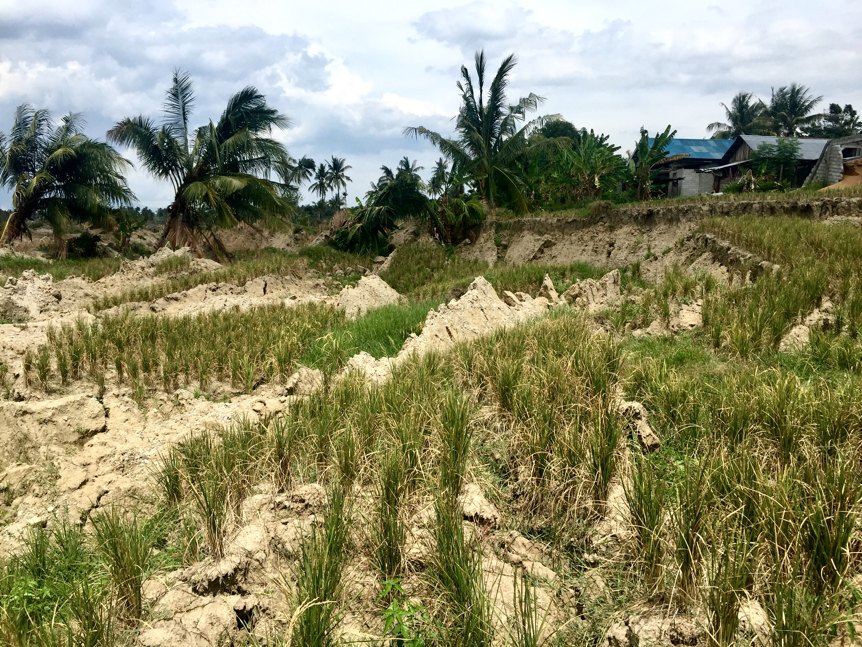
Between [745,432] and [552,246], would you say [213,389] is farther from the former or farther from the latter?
[552,246]

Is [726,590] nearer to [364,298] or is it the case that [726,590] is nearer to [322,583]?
[322,583]

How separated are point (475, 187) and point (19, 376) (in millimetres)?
21459

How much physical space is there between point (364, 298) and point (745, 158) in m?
27.6

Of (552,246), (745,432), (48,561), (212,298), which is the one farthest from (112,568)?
(552,246)

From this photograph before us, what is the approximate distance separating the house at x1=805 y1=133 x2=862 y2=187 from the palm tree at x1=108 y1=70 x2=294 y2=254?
2395 cm

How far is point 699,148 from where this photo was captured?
1396 inches

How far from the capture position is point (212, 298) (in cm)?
1427

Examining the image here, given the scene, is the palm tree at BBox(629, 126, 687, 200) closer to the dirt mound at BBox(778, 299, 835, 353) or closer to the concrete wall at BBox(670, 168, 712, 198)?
the concrete wall at BBox(670, 168, 712, 198)

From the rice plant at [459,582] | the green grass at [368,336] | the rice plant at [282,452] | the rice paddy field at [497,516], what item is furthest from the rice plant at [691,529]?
the green grass at [368,336]

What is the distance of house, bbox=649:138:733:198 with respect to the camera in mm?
31703

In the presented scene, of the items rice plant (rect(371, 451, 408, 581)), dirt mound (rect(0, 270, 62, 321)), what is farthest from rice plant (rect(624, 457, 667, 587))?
dirt mound (rect(0, 270, 62, 321))

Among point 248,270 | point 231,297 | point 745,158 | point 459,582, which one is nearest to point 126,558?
point 459,582

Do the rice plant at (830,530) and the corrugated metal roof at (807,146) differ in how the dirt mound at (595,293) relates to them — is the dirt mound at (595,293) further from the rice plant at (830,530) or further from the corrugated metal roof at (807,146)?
the corrugated metal roof at (807,146)

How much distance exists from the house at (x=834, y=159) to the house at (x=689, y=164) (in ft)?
21.2
